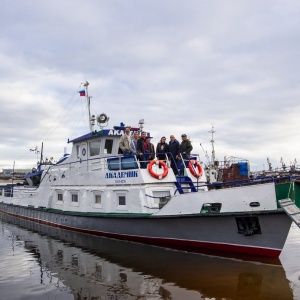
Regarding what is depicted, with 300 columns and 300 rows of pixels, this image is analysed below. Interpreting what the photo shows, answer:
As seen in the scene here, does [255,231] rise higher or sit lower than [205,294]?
higher

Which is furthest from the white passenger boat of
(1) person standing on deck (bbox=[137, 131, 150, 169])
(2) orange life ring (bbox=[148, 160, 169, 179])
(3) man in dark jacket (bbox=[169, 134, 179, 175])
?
(1) person standing on deck (bbox=[137, 131, 150, 169])

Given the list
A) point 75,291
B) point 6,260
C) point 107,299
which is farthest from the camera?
point 6,260

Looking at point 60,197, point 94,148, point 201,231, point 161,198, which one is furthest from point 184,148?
point 60,197

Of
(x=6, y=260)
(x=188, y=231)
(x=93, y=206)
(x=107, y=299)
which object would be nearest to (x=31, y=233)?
(x=93, y=206)

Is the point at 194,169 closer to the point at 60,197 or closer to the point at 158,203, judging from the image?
the point at 158,203

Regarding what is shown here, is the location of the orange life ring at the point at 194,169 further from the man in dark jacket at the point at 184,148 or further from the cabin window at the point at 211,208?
the cabin window at the point at 211,208

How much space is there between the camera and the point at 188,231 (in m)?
10.5

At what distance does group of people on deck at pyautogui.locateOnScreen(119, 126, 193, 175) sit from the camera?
12.7m

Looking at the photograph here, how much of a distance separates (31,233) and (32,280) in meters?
7.70

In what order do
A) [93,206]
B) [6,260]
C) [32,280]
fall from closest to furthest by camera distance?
[32,280]
[6,260]
[93,206]

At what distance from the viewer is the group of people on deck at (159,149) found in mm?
12688

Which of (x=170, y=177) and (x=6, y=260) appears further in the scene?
(x=170, y=177)

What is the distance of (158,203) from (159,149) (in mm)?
2201

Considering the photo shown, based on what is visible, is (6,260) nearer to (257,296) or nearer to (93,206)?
(93,206)
